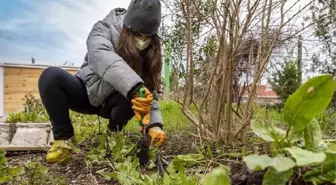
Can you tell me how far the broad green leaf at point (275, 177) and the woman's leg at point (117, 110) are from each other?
1.14 m

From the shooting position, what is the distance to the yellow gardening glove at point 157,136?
160cm

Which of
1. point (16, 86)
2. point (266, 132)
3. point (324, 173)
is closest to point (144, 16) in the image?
point (266, 132)

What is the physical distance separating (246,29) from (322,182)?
938mm

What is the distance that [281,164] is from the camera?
55 cm

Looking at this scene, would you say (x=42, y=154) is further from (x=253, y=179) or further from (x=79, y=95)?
(x=253, y=179)

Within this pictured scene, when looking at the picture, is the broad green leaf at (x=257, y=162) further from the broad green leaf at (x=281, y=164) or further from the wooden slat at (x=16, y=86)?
the wooden slat at (x=16, y=86)

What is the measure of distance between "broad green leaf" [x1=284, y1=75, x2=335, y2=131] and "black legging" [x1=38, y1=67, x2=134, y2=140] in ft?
3.72

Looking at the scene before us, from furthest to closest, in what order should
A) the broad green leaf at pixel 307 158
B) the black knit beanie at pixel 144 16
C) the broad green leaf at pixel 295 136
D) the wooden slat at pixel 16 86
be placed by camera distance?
the wooden slat at pixel 16 86
the black knit beanie at pixel 144 16
the broad green leaf at pixel 295 136
the broad green leaf at pixel 307 158

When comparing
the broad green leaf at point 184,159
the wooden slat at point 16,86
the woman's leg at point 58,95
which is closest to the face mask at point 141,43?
the woman's leg at point 58,95

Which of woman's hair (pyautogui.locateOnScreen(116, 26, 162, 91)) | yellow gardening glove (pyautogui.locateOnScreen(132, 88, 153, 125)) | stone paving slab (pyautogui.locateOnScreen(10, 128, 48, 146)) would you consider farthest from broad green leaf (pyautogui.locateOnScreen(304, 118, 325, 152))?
stone paving slab (pyautogui.locateOnScreen(10, 128, 48, 146))

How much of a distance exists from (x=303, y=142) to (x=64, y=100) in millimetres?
1231

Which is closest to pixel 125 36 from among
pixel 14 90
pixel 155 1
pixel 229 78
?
pixel 155 1

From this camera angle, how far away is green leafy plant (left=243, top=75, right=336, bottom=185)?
559mm

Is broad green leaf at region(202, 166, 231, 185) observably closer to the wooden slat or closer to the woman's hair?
the woman's hair
